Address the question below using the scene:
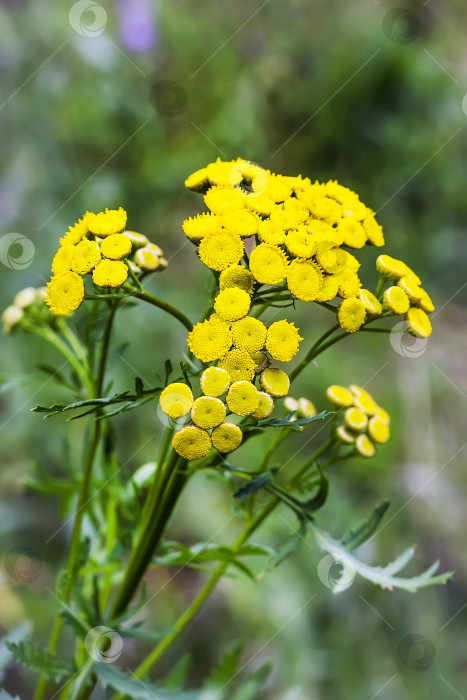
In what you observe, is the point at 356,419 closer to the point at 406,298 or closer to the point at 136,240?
the point at 406,298

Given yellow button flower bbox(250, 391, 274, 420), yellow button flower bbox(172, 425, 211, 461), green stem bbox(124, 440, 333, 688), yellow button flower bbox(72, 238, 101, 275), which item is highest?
yellow button flower bbox(250, 391, 274, 420)

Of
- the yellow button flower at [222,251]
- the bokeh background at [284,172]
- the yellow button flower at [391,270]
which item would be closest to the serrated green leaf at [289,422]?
the yellow button flower at [222,251]

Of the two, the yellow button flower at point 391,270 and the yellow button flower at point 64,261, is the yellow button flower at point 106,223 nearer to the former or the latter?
the yellow button flower at point 64,261

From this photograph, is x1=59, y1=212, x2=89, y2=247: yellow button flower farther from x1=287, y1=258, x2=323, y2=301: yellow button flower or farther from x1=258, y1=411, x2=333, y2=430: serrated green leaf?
x1=258, y1=411, x2=333, y2=430: serrated green leaf

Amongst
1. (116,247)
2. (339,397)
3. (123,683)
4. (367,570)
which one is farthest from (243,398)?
(123,683)

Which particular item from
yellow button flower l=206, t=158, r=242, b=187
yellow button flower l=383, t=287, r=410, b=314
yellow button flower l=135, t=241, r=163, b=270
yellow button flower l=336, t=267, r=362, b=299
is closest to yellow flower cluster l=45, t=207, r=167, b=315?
yellow button flower l=135, t=241, r=163, b=270

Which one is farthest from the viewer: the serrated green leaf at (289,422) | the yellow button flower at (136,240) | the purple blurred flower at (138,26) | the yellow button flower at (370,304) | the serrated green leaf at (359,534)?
the purple blurred flower at (138,26)
